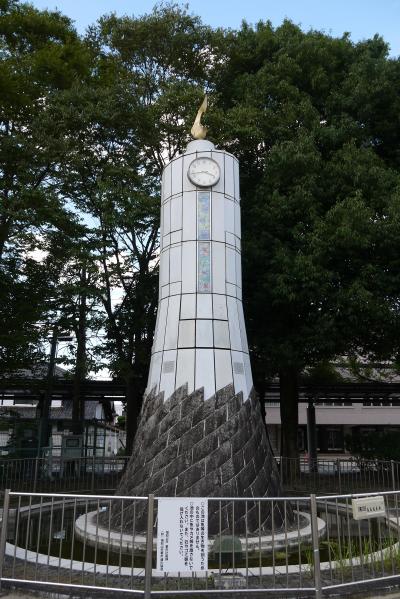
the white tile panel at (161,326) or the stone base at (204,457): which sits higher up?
the white tile panel at (161,326)

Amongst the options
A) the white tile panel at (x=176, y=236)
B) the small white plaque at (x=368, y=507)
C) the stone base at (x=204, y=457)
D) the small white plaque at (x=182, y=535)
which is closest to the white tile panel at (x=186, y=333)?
the stone base at (x=204, y=457)

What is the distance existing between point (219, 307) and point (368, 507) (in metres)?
5.02

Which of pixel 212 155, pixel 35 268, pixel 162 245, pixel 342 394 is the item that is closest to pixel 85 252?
pixel 35 268

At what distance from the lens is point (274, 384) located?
26.0 m

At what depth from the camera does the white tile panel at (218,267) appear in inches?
394

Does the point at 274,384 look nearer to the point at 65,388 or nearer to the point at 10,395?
the point at 65,388


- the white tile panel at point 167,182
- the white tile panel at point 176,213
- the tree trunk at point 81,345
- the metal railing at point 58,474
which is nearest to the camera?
the white tile panel at point 176,213

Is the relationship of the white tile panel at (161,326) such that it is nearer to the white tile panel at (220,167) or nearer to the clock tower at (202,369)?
the clock tower at (202,369)

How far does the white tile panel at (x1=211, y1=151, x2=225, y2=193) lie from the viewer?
10.5 meters

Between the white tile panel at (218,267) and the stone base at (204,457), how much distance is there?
2007 millimetres

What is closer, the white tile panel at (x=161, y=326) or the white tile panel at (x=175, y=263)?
the white tile panel at (x=161, y=326)

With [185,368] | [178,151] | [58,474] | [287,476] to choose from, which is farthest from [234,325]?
[58,474]

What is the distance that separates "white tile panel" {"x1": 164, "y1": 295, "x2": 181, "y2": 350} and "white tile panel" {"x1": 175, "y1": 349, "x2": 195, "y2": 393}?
11.4 inches

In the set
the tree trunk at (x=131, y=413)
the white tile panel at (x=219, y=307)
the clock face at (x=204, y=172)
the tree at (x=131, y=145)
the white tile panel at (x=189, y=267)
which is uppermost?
the tree at (x=131, y=145)
